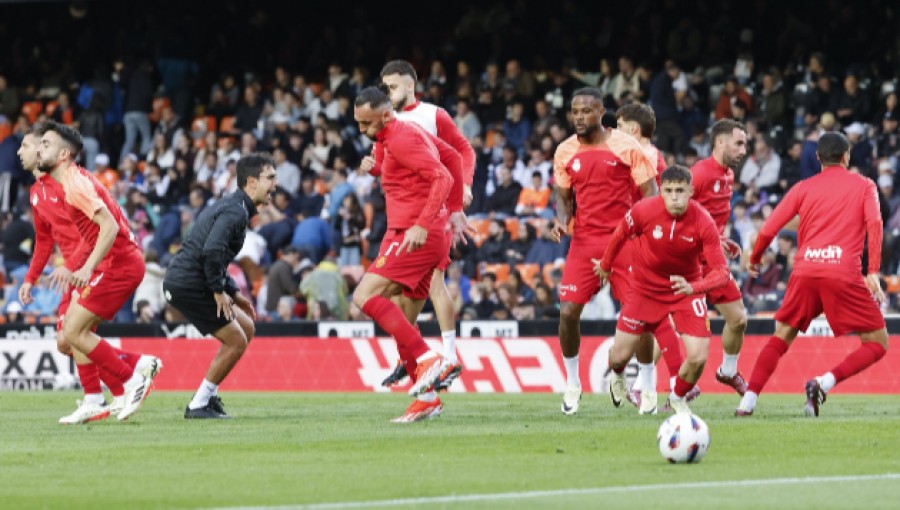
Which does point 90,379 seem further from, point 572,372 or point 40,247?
point 572,372

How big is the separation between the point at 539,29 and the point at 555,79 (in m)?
1.67

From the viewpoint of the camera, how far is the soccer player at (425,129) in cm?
1393

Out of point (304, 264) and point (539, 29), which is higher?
point (539, 29)

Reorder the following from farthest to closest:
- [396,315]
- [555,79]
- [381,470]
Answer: [555,79] < [396,315] < [381,470]

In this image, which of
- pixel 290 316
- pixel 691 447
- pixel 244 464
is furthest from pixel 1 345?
pixel 691 447

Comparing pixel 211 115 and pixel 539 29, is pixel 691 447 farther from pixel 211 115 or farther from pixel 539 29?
pixel 211 115

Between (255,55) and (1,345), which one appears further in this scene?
(255,55)

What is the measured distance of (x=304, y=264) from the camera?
2452 centimetres

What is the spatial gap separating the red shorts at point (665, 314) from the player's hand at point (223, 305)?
3085mm

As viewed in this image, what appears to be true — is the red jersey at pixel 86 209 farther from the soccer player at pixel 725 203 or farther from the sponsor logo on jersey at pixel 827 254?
the sponsor logo on jersey at pixel 827 254

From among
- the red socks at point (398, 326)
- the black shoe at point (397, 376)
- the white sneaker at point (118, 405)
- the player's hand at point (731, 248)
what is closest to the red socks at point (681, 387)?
the red socks at point (398, 326)

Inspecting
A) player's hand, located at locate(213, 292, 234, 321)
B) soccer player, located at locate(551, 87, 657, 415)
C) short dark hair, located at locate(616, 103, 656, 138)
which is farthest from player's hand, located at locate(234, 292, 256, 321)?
short dark hair, located at locate(616, 103, 656, 138)

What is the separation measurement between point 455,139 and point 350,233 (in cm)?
1114

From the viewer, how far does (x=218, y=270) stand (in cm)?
1302
